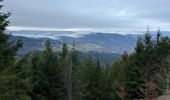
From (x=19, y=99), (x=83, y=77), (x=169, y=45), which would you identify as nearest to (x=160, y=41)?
(x=169, y=45)

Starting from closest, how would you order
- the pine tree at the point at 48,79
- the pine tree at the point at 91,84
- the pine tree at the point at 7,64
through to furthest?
Result: the pine tree at the point at 7,64
the pine tree at the point at 48,79
the pine tree at the point at 91,84

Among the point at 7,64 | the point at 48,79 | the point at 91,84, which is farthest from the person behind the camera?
the point at 91,84

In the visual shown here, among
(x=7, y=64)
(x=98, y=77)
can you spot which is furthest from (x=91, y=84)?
(x=7, y=64)

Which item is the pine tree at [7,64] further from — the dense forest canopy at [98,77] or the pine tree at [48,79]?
the pine tree at [48,79]

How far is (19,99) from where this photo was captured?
2278 centimetres

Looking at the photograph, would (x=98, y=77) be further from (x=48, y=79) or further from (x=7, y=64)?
(x=7, y=64)

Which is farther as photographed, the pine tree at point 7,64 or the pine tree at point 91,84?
the pine tree at point 91,84

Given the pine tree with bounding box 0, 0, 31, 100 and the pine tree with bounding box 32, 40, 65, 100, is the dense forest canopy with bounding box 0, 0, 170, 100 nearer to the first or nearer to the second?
the pine tree with bounding box 32, 40, 65, 100

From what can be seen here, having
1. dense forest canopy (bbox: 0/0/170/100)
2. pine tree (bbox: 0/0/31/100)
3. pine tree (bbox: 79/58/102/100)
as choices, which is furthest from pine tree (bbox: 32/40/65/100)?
pine tree (bbox: 0/0/31/100)

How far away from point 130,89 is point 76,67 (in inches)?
466

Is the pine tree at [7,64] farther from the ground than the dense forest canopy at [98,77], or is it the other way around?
the pine tree at [7,64]

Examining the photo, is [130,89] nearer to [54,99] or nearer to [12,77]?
[54,99]

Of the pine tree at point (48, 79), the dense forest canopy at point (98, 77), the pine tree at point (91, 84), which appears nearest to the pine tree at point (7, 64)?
the dense forest canopy at point (98, 77)

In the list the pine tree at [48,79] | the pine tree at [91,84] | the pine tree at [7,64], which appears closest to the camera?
the pine tree at [7,64]
